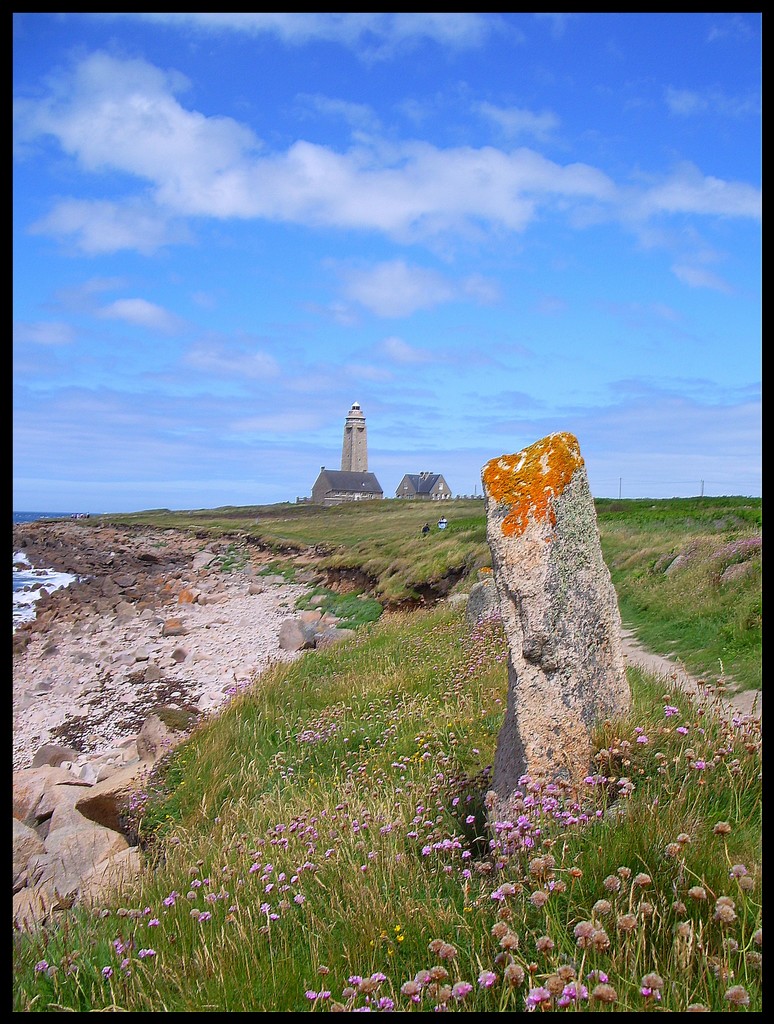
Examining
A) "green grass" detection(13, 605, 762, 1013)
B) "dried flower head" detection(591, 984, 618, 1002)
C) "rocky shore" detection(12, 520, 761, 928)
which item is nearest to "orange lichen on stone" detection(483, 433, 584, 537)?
"green grass" detection(13, 605, 762, 1013)

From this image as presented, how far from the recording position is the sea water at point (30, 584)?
38.6 meters

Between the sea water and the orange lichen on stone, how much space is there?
111 ft

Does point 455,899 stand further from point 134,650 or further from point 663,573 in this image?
point 134,650

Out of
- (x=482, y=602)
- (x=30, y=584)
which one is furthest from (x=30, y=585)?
(x=482, y=602)

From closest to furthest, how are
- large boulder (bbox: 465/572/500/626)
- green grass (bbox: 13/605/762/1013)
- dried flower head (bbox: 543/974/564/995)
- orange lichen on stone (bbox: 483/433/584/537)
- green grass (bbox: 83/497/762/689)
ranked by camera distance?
dried flower head (bbox: 543/974/564/995)
green grass (bbox: 13/605/762/1013)
orange lichen on stone (bbox: 483/433/584/537)
green grass (bbox: 83/497/762/689)
large boulder (bbox: 465/572/500/626)

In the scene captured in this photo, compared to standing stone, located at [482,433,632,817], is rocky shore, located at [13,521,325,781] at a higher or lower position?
lower

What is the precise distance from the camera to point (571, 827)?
12.8 feet

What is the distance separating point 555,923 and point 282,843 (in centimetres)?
264

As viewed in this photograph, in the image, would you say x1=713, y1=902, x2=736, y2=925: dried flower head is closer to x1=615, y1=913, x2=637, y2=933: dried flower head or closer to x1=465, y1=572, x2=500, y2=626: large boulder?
x1=615, y1=913, x2=637, y2=933: dried flower head

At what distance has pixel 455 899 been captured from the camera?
3764mm

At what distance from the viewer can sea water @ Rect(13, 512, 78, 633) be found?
38625mm

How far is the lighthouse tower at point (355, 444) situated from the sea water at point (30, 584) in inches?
2869

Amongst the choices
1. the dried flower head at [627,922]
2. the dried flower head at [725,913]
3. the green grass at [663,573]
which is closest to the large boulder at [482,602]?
the green grass at [663,573]

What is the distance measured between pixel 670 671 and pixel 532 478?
18.2ft
